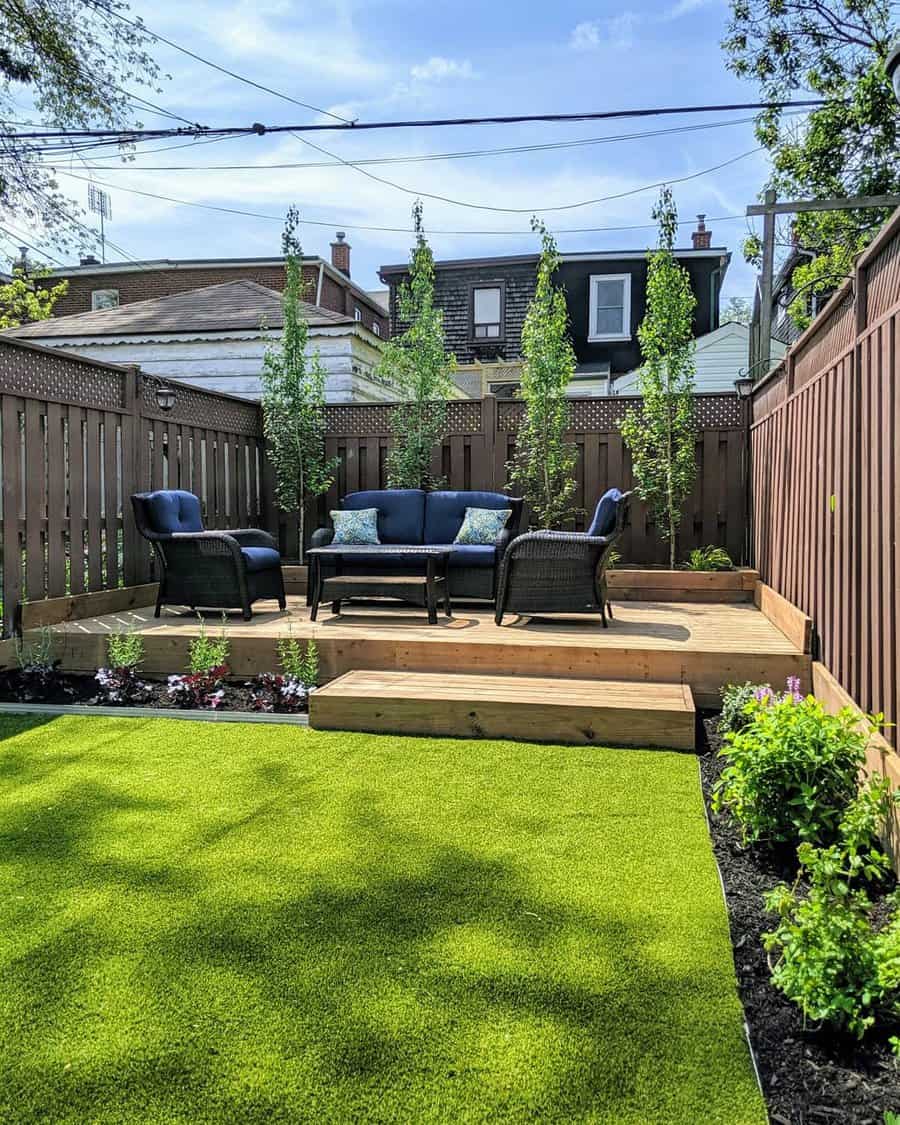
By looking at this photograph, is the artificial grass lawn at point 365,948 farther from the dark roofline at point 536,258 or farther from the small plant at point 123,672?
the dark roofline at point 536,258

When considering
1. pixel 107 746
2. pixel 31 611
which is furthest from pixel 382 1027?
pixel 31 611

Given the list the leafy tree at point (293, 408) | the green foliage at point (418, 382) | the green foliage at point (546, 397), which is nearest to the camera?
the green foliage at point (546, 397)

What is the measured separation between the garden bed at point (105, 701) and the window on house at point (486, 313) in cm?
1380

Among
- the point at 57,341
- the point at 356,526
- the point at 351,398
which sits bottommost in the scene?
the point at 356,526

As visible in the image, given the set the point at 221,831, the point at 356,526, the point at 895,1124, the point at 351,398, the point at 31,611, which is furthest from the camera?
the point at 351,398

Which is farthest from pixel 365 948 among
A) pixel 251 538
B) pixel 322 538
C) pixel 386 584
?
pixel 322 538

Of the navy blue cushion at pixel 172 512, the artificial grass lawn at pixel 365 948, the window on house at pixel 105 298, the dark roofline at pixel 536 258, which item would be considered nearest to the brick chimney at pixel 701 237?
the dark roofline at pixel 536 258

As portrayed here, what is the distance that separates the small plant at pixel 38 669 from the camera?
14.6ft

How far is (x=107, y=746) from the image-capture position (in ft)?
11.6

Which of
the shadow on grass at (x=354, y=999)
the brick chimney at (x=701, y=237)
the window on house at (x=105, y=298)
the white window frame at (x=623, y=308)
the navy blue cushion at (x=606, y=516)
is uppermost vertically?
the brick chimney at (x=701, y=237)

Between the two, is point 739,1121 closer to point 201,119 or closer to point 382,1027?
point 382,1027

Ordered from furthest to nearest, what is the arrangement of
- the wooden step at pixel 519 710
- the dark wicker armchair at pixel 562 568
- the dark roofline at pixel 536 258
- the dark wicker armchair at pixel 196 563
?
the dark roofline at pixel 536 258 → the dark wicker armchair at pixel 196 563 → the dark wicker armchair at pixel 562 568 → the wooden step at pixel 519 710

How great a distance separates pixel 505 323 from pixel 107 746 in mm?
15070

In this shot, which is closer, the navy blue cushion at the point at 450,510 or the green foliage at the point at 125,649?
the green foliage at the point at 125,649
